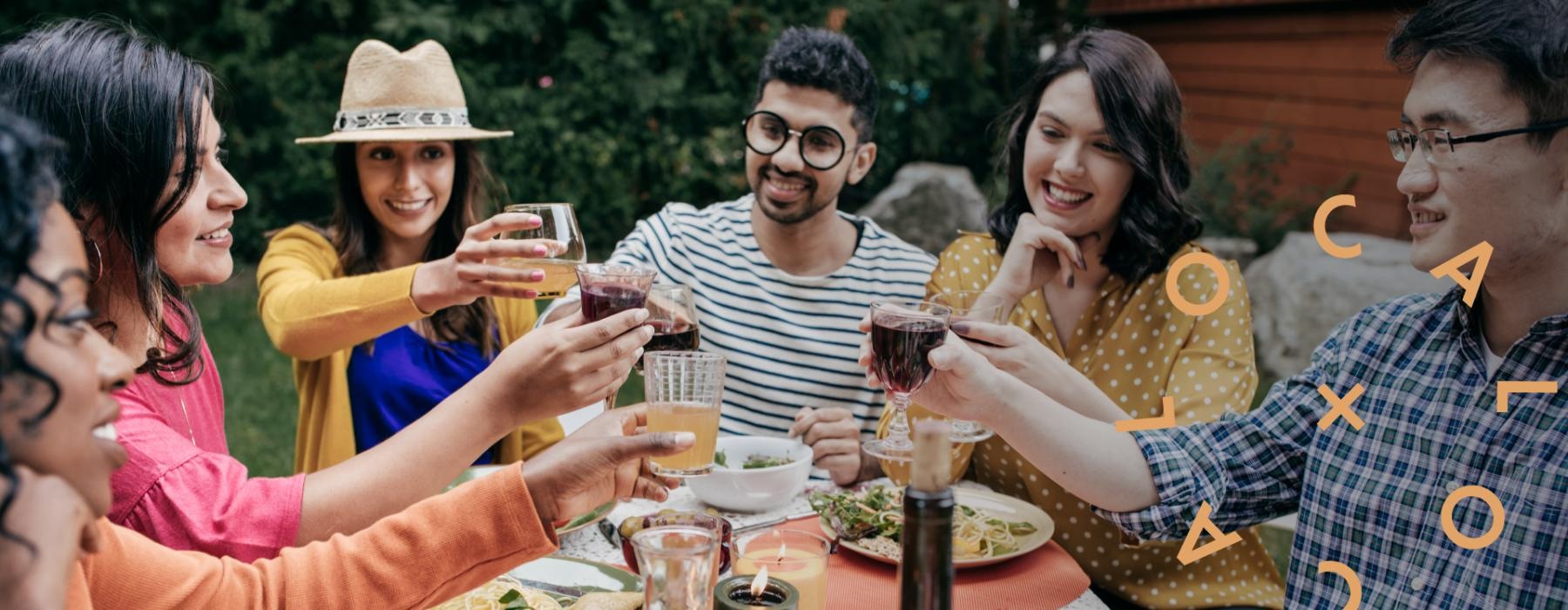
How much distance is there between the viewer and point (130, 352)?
199 centimetres

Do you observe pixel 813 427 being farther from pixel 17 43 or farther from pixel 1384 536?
pixel 17 43

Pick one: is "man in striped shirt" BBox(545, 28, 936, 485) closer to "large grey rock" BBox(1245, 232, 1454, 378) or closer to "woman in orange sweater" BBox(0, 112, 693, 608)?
"woman in orange sweater" BBox(0, 112, 693, 608)

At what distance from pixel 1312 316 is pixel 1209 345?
204 inches

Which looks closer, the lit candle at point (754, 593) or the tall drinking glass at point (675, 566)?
the tall drinking glass at point (675, 566)

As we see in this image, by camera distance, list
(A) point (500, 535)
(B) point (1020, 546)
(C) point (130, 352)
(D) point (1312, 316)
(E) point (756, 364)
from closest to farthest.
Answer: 1. (A) point (500, 535)
2. (C) point (130, 352)
3. (B) point (1020, 546)
4. (E) point (756, 364)
5. (D) point (1312, 316)

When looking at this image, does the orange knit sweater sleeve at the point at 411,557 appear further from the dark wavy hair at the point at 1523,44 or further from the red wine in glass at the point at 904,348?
the dark wavy hair at the point at 1523,44

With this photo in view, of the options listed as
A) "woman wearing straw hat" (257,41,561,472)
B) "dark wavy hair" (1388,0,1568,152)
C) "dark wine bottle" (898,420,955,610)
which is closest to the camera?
"dark wine bottle" (898,420,955,610)

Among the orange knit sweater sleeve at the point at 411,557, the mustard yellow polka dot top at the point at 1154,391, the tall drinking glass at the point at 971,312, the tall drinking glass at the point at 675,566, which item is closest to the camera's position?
the tall drinking glass at the point at 675,566

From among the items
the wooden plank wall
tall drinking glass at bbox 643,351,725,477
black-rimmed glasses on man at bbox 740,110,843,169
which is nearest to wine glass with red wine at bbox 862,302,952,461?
tall drinking glass at bbox 643,351,725,477

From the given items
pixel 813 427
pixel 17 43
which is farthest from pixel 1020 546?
pixel 17 43

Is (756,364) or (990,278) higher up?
(990,278)

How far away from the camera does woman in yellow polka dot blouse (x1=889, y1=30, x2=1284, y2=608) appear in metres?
2.66
